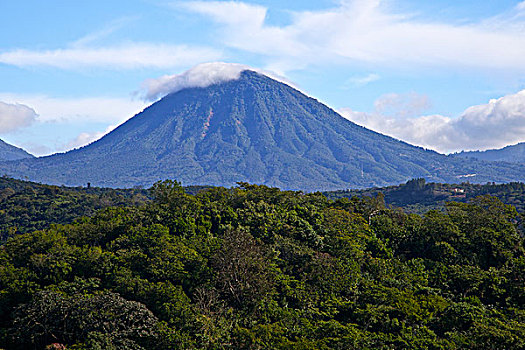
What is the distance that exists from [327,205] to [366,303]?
18.3 metres

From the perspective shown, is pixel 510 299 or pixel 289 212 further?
pixel 289 212

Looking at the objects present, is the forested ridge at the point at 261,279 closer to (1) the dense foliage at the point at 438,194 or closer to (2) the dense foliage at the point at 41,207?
(2) the dense foliage at the point at 41,207

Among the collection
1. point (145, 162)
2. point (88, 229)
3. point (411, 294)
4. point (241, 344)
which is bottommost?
point (241, 344)

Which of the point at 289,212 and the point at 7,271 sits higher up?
the point at 289,212

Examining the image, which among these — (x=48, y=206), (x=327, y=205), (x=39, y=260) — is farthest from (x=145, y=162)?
(x=39, y=260)

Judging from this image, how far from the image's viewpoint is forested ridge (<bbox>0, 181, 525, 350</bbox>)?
20.1 meters

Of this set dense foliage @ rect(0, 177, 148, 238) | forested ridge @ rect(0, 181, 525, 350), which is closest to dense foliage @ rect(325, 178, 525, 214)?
dense foliage @ rect(0, 177, 148, 238)

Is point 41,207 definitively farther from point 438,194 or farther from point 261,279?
point 438,194

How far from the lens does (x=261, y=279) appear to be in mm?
23781

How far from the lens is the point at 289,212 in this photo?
34.2m

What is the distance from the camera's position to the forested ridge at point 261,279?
20141 mm

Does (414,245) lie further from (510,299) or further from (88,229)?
(88,229)

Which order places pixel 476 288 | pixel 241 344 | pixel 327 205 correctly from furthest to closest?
pixel 327 205, pixel 476 288, pixel 241 344

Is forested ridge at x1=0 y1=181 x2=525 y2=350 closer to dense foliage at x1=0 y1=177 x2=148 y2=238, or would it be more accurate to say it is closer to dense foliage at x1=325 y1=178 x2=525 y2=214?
dense foliage at x1=0 y1=177 x2=148 y2=238
